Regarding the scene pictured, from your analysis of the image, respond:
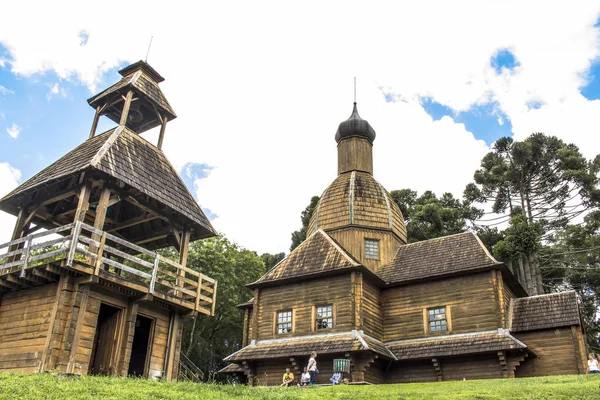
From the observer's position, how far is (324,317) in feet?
87.4

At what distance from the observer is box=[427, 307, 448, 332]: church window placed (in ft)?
85.5

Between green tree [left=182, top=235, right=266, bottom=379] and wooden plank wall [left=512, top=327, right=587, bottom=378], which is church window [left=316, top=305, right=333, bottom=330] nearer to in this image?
wooden plank wall [left=512, top=327, right=587, bottom=378]

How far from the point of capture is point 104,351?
17.2 m

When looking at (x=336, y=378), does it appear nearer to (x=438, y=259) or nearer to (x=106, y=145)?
(x=438, y=259)

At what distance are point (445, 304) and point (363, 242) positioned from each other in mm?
6865

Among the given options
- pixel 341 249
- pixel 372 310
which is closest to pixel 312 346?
pixel 372 310

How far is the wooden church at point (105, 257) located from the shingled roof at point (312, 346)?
7.00 meters

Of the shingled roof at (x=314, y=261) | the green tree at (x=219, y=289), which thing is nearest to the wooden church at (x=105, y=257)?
the shingled roof at (x=314, y=261)

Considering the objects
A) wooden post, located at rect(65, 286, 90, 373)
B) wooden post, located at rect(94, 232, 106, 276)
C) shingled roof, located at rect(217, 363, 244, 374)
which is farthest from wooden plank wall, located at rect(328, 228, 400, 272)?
wooden post, located at rect(65, 286, 90, 373)

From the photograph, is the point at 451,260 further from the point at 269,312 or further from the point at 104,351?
the point at 104,351

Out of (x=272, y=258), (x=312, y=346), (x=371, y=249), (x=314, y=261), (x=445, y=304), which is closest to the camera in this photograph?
(x=312, y=346)

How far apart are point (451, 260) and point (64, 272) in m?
19.3

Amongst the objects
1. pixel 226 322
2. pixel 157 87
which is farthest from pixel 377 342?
pixel 226 322

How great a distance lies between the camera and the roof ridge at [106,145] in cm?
1702
